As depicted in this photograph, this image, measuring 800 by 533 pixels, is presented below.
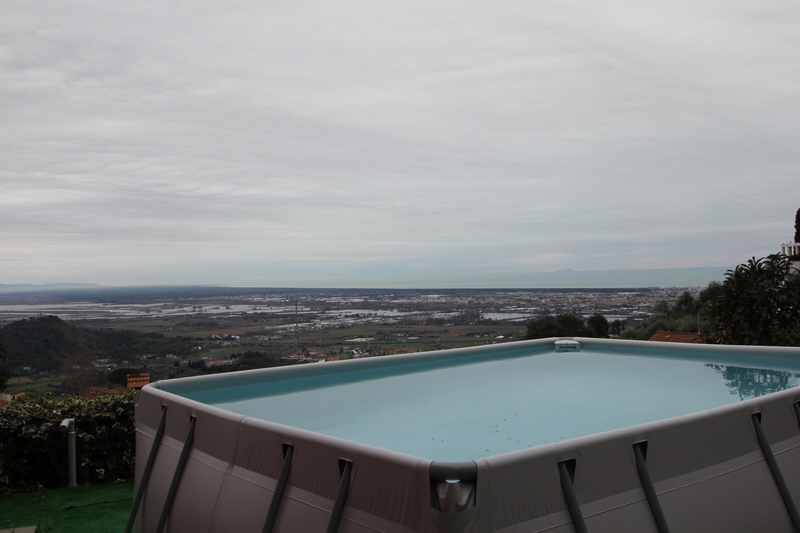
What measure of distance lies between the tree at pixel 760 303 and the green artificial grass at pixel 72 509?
8.61m

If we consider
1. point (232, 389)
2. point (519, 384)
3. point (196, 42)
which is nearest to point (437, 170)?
point (196, 42)

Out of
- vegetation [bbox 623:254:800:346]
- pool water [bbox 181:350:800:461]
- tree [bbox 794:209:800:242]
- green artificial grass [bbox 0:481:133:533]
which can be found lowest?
green artificial grass [bbox 0:481:133:533]

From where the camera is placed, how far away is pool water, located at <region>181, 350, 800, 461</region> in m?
4.45

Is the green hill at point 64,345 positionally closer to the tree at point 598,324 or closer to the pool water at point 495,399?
the pool water at point 495,399

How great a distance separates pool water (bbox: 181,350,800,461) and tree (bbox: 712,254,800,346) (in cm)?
253

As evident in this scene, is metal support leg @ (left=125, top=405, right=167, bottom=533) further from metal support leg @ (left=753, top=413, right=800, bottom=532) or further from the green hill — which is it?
the green hill

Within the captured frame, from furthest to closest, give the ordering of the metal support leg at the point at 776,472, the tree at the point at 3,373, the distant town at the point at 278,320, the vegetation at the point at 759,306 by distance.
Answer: the tree at the point at 3,373 < the distant town at the point at 278,320 < the vegetation at the point at 759,306 < the metal support leg at the point at 776,472

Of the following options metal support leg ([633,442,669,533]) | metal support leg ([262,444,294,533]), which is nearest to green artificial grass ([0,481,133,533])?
metal support leg ([262,444,294,533])

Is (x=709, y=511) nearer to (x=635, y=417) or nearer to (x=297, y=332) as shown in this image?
(x=635, y=417)

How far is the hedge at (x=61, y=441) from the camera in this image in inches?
222

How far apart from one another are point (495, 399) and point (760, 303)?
592 cm

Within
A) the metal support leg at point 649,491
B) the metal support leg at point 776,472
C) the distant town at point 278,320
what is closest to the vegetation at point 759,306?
the distant town at point 278,320

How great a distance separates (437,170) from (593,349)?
26.7ft

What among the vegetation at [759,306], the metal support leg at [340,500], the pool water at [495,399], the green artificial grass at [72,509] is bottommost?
the green artificial grass at [72,509]
